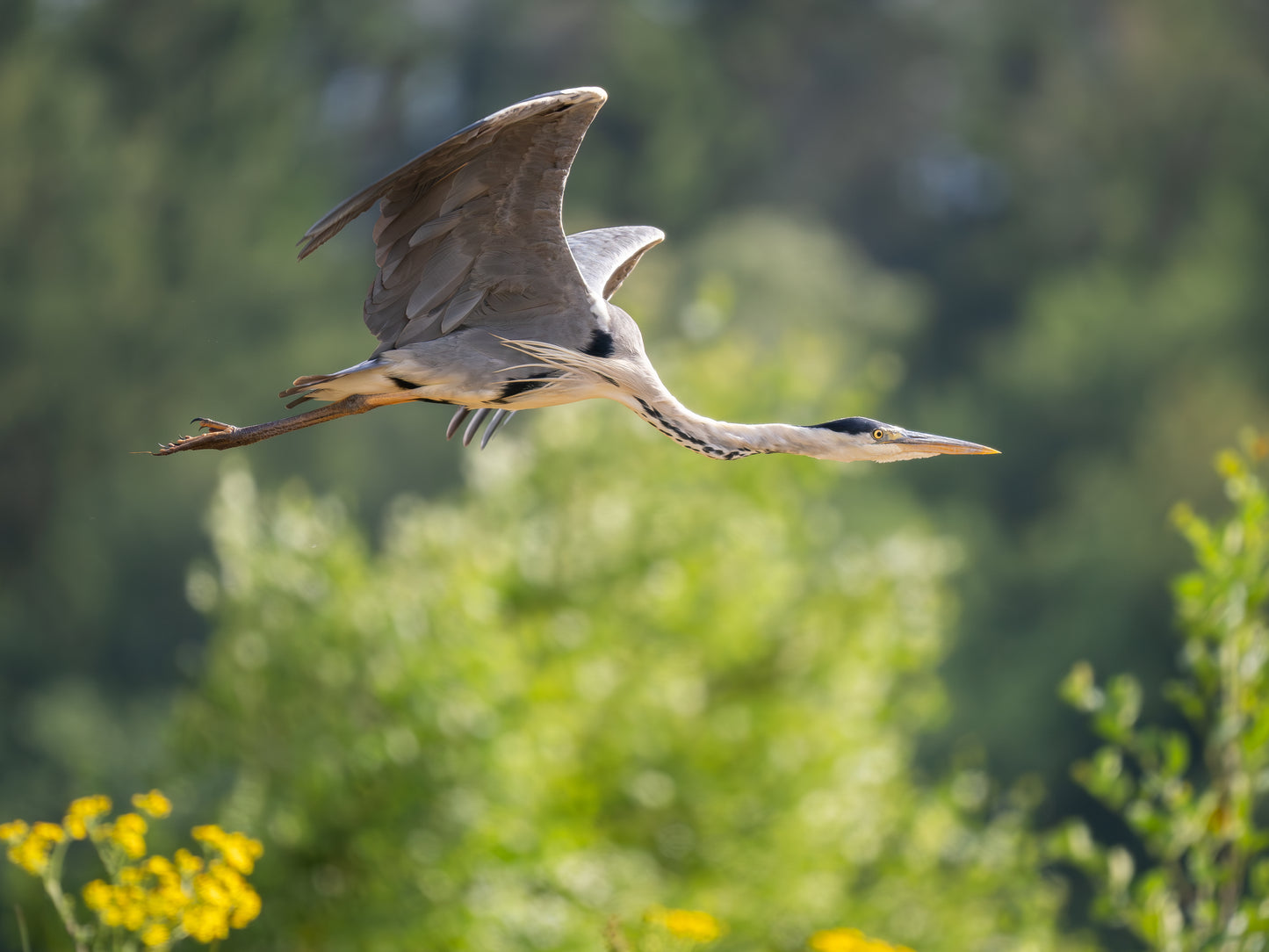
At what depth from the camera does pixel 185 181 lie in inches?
870

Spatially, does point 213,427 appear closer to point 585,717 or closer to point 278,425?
point 278,425

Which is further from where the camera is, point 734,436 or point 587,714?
point 587,714

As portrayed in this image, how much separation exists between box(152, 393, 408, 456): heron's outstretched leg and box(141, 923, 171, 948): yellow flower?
3.23 feet

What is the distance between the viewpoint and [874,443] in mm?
2896

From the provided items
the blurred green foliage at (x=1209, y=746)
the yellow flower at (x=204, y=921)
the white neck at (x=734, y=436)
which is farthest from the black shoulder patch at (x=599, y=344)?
the blurred green foliage at (x=1209, y=746)

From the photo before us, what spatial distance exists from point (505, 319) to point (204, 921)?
136 cm

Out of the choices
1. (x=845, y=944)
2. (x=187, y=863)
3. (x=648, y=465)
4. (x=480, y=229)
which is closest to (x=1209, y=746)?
(x=845, y=944)

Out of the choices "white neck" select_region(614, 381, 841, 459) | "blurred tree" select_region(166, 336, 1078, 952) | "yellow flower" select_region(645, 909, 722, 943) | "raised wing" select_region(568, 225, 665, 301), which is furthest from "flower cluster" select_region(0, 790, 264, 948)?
"blurred tree" select_region(166, 336, 1078, 952)

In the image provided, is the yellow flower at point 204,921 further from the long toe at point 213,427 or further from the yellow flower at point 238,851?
the long toe at point 213,427

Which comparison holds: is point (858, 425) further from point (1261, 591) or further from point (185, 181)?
point (185, 181)

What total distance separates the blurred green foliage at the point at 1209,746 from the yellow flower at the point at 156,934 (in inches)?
100

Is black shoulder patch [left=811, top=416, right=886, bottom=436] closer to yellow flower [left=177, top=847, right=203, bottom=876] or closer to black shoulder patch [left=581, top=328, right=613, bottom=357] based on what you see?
black shoulder patch [left=581, top=328, right=613, bottom=357]

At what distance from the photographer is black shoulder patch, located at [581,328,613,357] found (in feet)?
9.88

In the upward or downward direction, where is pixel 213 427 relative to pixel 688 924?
upward
